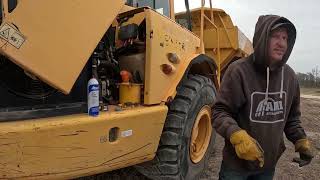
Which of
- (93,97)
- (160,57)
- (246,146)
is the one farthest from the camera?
(160,57)

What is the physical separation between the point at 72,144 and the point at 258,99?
129cm

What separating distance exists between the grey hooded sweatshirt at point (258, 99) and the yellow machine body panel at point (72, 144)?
2.64ft

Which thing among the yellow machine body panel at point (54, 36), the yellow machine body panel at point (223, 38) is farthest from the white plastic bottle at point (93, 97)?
the yellow machine body panel at point (223, 38)

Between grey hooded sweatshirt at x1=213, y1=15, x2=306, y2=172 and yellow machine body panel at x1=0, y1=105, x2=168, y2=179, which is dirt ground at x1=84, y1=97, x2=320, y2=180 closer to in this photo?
yellow machine body panel at x1=0, y1=105, x2=168, y2=179

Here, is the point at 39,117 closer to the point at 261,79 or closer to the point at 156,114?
the point at 156,114

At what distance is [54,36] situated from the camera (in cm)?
297

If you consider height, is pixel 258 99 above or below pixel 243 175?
above

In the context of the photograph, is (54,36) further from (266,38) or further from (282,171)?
(282,171)

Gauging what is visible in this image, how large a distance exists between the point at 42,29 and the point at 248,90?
Answer: 4.57 ft

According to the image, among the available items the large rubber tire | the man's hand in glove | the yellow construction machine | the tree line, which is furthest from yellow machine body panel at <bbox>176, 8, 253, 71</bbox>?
the tree line

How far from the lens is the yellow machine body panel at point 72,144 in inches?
114

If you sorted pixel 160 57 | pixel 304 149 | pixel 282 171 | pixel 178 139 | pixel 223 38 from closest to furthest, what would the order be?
pixel 304 149 < pixel 160 57 < pixel 178 139 < pixel 282 171 < pixel 223 38

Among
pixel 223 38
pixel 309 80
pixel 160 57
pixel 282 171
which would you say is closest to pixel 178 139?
pixel 160 57

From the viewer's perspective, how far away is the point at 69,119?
3127 millimetres
